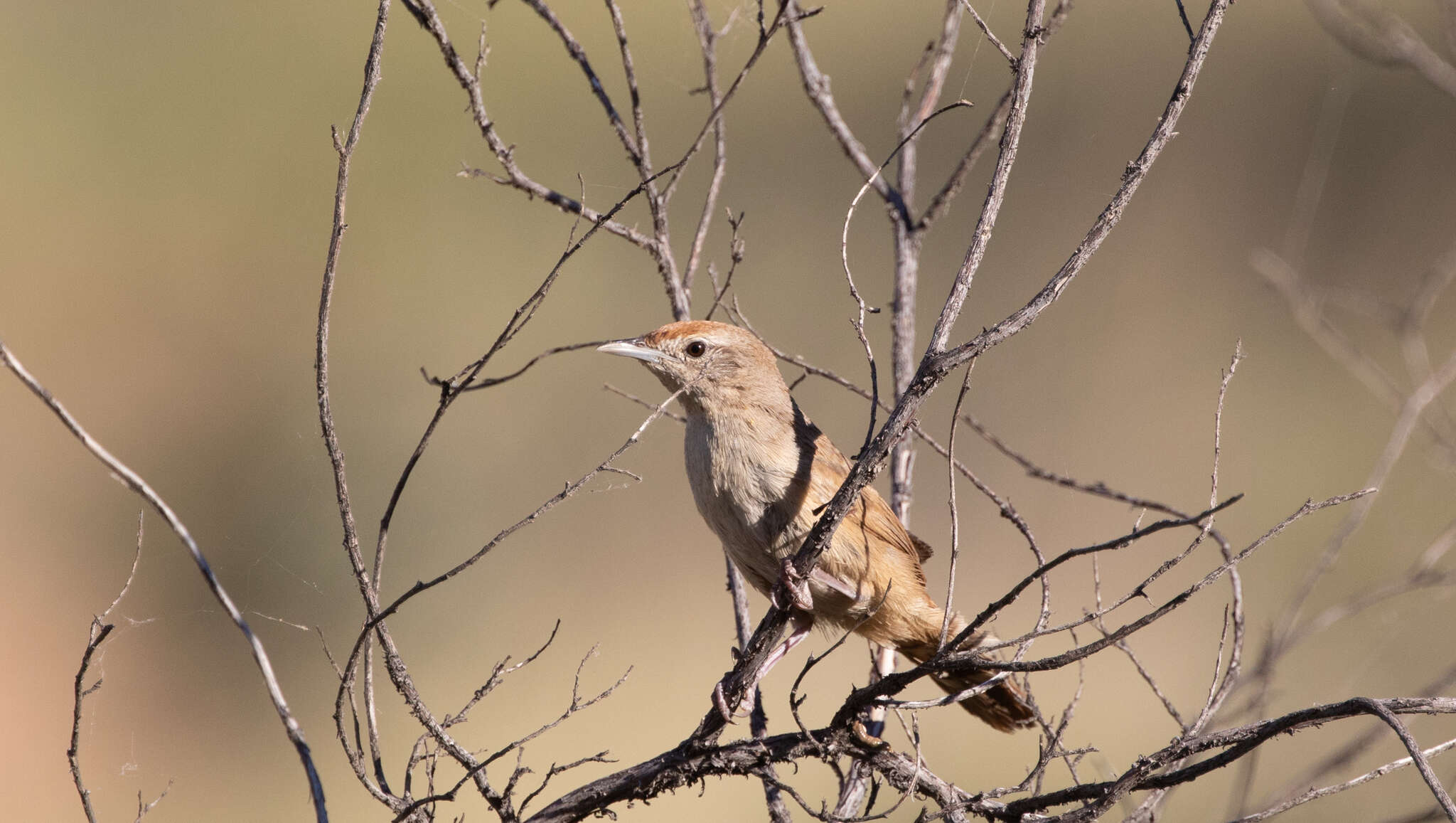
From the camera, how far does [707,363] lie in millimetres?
3582

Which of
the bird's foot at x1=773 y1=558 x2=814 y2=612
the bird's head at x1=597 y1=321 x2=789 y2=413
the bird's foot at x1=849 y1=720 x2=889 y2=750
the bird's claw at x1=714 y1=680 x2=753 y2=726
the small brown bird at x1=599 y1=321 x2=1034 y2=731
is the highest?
the bird's head at x1=597 y1=321 x2=789 y2=413

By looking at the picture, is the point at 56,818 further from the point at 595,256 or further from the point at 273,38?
the point at 273,38

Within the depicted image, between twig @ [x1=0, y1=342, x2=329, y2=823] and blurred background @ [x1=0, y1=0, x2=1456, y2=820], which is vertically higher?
blurred background @ [x1=0, y1=0, x2=1456, y2=820]

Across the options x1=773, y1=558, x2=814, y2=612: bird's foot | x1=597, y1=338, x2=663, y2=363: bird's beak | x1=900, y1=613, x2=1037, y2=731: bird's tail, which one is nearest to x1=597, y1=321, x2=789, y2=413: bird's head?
x1=597, y1=338, x2=663, y2=363: bird's beak

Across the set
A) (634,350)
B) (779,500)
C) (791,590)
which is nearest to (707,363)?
(634,350)

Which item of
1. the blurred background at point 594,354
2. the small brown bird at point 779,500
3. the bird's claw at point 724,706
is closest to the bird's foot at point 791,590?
the small brown bird at point 779,500

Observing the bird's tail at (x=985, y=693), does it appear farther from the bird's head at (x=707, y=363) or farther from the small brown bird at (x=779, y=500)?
the bird's head at (x=707, y=363)

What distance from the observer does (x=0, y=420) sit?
28.6ft

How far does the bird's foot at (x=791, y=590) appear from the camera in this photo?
2686 millimetres

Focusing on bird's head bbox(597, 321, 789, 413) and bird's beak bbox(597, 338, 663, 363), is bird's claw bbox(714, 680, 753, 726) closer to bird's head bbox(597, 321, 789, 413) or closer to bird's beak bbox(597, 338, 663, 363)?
bird's head bbox(597, 321, 789, 413)

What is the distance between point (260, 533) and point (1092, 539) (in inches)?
312

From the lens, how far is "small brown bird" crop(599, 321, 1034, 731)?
3.31m

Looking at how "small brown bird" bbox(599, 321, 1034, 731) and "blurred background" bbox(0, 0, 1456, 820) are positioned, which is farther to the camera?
"blurred background" bbox(0, 0, 1456, 820)

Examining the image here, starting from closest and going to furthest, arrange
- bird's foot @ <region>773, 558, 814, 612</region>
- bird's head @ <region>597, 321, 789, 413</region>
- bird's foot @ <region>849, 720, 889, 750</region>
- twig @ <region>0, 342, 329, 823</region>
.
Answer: twig @ <region>0, 342, 329, 823</region> → bird's foot @ <region>773, 558, 814, 612</region> → bird's foot @ <region>849, 720, 889, 750</region> → bird's head @ <region>597, 321, 789, 413</region>
